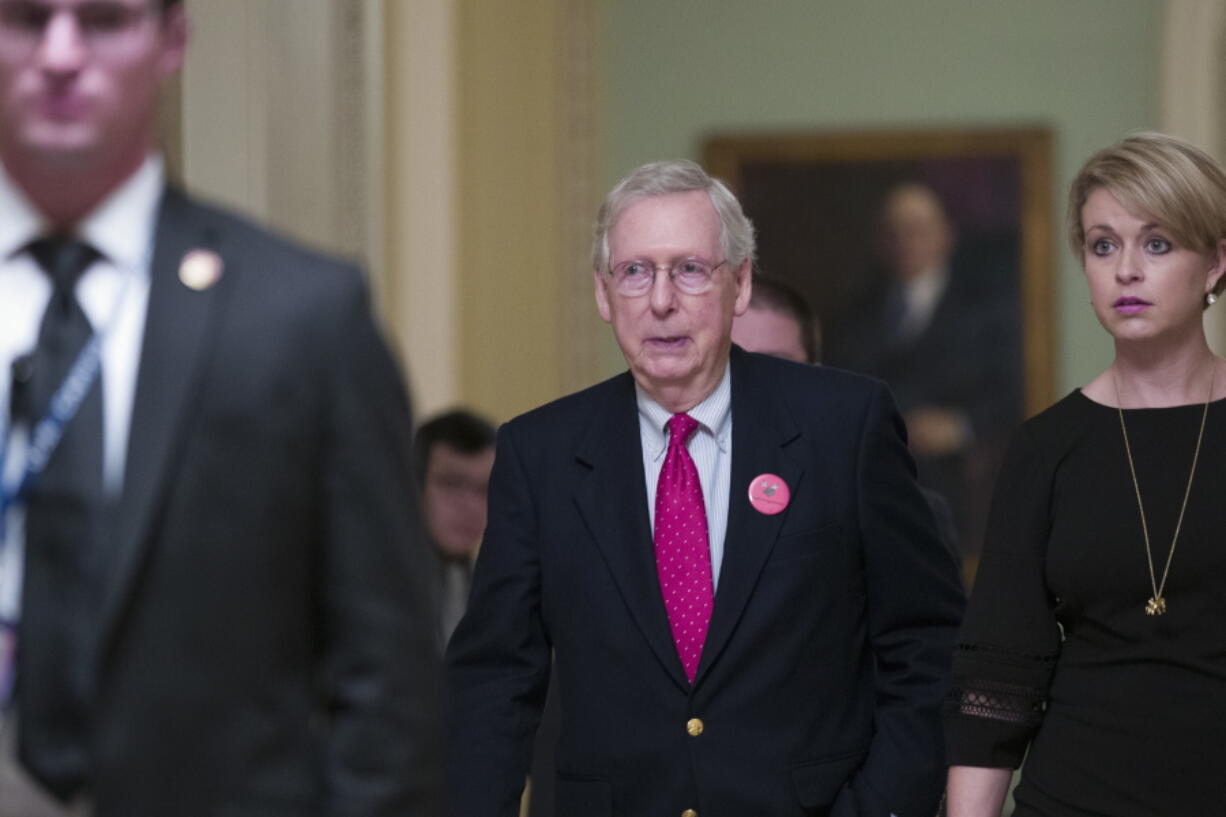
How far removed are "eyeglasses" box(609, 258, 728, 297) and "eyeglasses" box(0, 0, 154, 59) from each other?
6.58 feet

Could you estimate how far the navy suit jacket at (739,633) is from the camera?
4.19 meters

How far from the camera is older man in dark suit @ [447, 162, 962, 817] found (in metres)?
4.19

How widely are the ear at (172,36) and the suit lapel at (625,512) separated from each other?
6.22ft

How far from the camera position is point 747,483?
431 cm

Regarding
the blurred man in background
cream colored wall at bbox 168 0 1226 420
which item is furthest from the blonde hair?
cream colored wall at bbox 168 0 1226 420

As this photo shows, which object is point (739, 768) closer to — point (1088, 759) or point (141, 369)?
point (1088, 759)

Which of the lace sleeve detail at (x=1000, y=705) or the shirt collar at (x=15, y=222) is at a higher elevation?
the shirt collar at (x=15, y=222)

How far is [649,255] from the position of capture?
4.39 meters

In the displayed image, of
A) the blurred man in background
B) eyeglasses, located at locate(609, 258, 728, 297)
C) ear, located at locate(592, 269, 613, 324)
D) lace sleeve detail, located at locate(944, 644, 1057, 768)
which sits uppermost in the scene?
eyeglasses, located at locate(609, 258, 728, 297)

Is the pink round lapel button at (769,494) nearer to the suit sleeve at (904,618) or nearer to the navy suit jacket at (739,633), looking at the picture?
the navy suit jacket at (739,633)

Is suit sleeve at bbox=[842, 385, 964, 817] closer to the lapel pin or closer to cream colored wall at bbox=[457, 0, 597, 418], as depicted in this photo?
the lapel pin

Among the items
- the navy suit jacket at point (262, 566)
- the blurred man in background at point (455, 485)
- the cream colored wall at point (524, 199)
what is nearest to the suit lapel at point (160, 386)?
the navy suit jacket at point (262, 566)

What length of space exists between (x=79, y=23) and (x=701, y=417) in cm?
216

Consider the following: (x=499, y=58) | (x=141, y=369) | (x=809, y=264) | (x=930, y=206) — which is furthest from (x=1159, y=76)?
(x=141, y=369)
